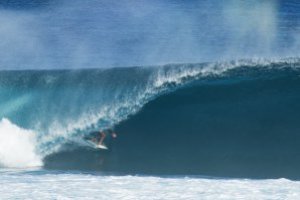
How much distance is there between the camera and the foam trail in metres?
19.3

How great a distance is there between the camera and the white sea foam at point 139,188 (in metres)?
15.4

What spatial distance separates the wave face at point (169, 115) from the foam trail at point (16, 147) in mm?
177

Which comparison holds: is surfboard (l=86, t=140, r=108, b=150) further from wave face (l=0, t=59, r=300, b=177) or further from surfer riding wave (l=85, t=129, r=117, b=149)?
wave face (l=0, t=59, r=300, b=177)

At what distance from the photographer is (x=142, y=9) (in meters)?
35.9

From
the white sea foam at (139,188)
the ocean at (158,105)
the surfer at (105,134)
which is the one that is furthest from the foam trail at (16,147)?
the white sea foam at (139,188)

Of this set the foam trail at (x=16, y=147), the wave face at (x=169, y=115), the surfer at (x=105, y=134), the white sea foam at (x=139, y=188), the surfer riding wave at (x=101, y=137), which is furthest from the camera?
the surfer at (x=105, y=134)

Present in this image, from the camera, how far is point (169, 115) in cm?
2214

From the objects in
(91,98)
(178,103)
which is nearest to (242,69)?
(178,103)

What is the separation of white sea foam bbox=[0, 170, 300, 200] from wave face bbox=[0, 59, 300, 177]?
1.23m

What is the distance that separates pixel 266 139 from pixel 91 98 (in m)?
5.30

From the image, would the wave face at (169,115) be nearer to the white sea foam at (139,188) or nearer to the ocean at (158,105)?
the ocean at (158,105)

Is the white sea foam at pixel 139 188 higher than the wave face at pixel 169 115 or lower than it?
lower

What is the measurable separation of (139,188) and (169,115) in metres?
6.28

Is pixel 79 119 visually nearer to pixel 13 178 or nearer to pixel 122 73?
pixel 122 73
